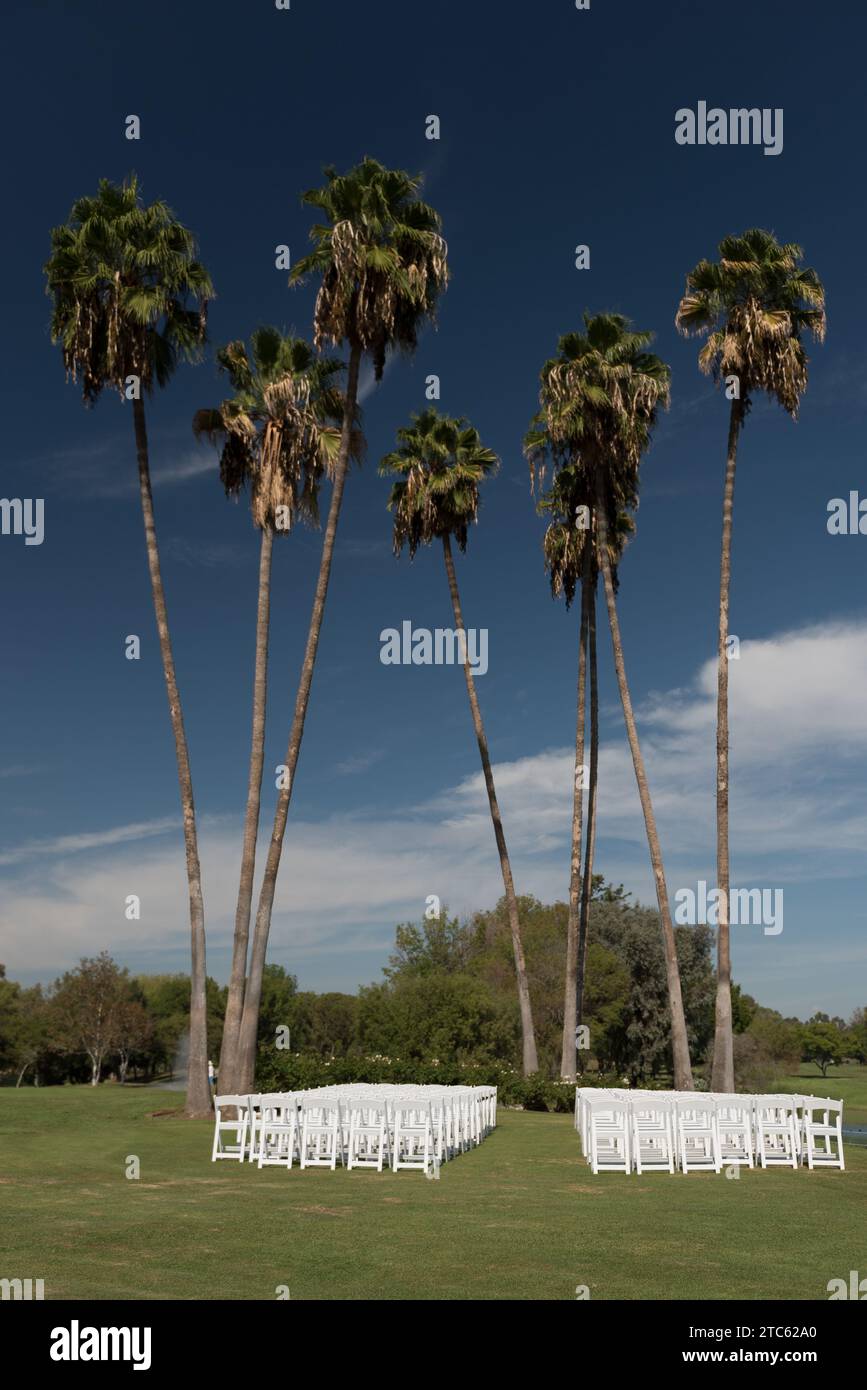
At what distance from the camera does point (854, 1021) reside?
134m

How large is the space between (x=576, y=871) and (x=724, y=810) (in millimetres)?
6846

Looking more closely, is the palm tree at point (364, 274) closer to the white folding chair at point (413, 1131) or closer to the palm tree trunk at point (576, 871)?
the palm tree trunk at point (576, 871)

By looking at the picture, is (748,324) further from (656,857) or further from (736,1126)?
(736,1126)

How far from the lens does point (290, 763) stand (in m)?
25.4

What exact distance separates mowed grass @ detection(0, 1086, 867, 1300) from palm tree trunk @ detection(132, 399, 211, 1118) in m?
8.57

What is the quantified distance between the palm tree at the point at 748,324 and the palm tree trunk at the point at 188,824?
43.7ft

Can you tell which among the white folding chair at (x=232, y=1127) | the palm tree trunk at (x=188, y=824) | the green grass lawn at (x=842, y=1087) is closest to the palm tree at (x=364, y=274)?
the palm tree trunk at (x=188, y=824)

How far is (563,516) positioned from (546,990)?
30.1 metres

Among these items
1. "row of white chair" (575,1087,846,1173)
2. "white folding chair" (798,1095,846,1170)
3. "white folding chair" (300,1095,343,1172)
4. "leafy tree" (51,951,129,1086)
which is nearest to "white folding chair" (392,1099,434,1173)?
"white folding chair" (300,1095,343,1172)

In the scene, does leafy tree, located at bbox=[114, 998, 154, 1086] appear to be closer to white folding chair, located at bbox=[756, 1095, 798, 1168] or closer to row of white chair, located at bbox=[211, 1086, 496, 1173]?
row of white chair, located at bbox=[211, 1086, 496, 1173]

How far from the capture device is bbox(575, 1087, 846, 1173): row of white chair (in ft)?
48.9

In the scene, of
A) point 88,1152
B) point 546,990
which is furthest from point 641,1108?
point 546,990

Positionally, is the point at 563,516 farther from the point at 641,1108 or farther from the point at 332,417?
the point at 641,1108

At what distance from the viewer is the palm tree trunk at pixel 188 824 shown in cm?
2458
